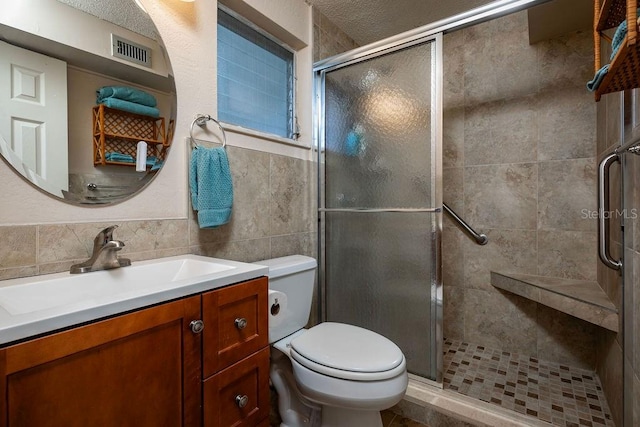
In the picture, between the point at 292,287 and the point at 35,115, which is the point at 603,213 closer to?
the point at 292,287

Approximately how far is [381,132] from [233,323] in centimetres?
127

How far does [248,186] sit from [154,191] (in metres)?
0.45

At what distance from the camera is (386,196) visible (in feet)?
5.65

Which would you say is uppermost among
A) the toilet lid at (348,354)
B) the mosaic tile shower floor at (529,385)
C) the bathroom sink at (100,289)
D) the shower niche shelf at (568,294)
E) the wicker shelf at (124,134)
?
the wicker shelf at (124,134)

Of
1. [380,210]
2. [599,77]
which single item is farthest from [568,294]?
[599,77]

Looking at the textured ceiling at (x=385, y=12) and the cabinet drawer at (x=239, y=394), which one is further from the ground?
the textured ceiling at (x=385, y=12)

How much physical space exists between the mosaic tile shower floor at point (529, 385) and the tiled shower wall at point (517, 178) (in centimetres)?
12

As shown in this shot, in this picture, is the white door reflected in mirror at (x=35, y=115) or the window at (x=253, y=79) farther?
the window at (x=253, y=79)

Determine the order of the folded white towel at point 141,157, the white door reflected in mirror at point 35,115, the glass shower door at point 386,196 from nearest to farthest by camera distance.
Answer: the white door reflected in mirror at point 35,115, the folded white towel at point 141,157, the glass shower door at point 386,196

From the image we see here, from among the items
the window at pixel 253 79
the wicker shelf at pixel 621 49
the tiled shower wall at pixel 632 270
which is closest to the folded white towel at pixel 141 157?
the window at pixel 253 79

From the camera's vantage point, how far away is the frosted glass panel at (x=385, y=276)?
1.63 metres

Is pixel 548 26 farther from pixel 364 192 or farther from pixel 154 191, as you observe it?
pixel 154 191

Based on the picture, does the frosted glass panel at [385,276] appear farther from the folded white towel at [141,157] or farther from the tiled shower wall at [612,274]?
the folded white towel at [141,157]

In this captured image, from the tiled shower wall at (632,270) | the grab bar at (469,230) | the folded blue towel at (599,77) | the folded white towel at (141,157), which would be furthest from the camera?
the grab bar at (469,230)
